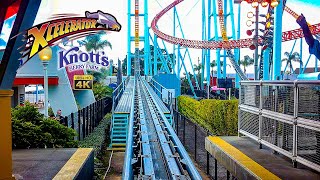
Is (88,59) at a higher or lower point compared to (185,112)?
higher

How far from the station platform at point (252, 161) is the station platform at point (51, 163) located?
2025 millimetres

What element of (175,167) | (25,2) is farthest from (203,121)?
(25,2)

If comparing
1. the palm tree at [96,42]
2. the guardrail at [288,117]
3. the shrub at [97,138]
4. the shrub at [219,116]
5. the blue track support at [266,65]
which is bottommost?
the shrub at [97,138]

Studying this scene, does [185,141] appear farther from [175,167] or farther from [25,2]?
[25,2]

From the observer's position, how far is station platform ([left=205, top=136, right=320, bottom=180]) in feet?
13.9

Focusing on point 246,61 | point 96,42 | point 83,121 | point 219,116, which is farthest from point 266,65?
point 246,61

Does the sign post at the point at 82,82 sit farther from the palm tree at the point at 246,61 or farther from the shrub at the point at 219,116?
the palm tree at the point at 246,61

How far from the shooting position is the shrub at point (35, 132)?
22.6ft

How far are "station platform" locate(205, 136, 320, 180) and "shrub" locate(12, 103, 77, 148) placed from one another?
3105 millimetres

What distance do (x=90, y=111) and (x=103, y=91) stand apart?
1580 cm

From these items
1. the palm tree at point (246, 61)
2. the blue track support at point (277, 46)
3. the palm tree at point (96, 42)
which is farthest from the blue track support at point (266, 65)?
the palm tree at point (246, 61)

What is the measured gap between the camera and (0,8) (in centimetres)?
397

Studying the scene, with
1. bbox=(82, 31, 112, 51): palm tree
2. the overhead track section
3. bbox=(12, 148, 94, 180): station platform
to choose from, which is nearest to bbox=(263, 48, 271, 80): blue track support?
the overhead track section

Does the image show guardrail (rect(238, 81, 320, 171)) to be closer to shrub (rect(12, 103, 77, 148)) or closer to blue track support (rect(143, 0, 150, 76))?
shrub (rect(12, 103, 77, 148))
